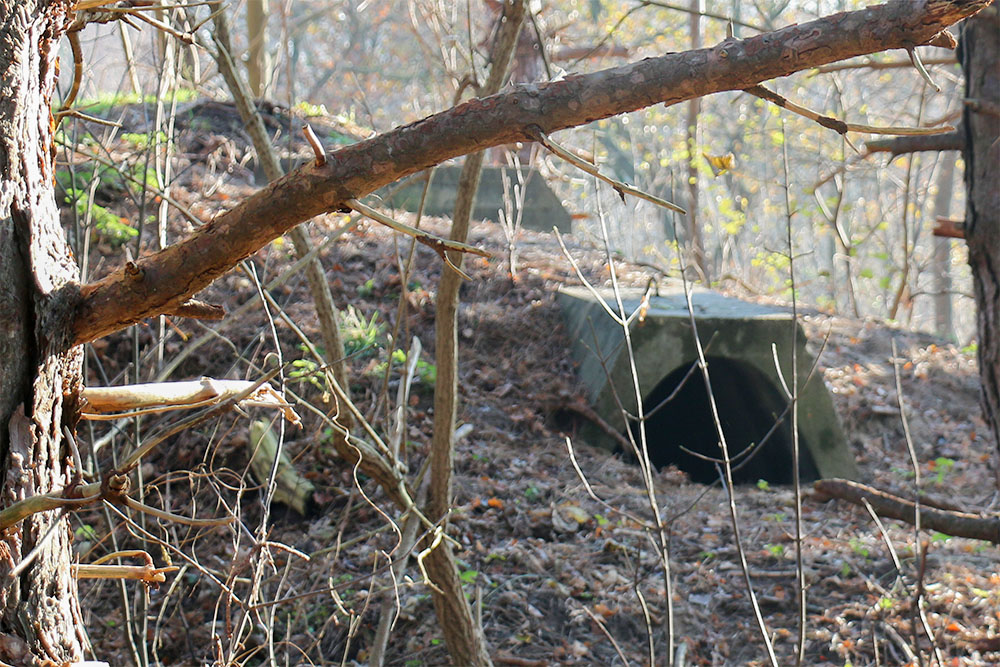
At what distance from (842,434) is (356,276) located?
4.11m

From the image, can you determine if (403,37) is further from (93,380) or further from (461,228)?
(461,228)

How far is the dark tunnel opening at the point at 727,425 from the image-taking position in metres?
6.63

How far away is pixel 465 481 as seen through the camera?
5582 mm

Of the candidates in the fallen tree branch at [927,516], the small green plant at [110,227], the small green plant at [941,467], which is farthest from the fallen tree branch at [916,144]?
the small green plant at [110,227]

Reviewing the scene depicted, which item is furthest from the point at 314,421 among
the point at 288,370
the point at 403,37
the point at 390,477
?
the point at 403,37

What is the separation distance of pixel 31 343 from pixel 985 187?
13.6ft

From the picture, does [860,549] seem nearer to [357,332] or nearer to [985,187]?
[985,187]

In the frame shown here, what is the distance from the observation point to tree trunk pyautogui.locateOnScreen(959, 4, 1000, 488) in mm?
4070

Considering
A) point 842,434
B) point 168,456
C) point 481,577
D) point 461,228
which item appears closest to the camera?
point 461,228

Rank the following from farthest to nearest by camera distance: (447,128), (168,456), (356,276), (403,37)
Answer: (403,37)
(356,276)
(168,456)
(447,128)

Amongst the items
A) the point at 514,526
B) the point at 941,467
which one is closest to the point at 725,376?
the point at 941,467

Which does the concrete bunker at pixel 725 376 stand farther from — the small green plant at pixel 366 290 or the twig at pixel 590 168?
the twig at pixel 590 168

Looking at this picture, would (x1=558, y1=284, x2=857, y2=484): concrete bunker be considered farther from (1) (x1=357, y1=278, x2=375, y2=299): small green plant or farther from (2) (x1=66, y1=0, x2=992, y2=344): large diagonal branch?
(2) (x1=66, y1=0, x2=992, y2=344): large diagonal branch

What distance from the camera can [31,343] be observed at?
1751 mm
